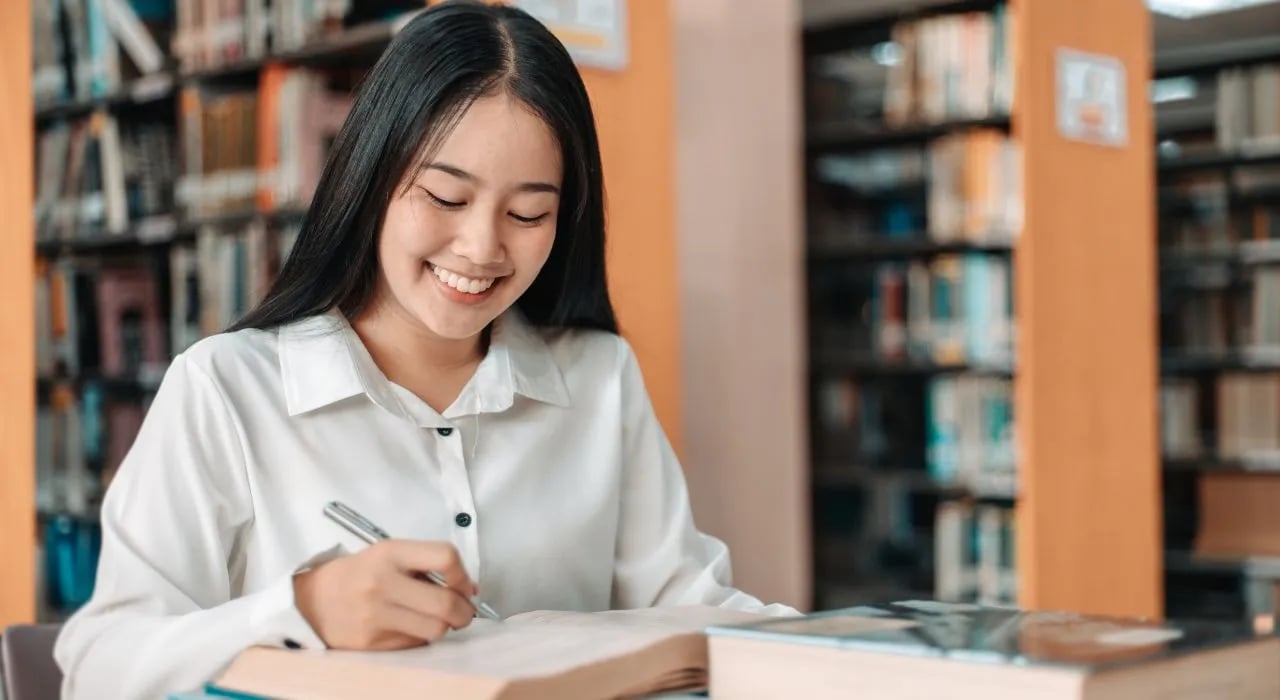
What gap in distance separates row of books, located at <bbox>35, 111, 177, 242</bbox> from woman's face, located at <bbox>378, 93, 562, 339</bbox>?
109 inches

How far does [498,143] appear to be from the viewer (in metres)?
1.16

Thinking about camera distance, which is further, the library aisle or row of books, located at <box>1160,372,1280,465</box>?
row of books, located at <box>1160,372,1280,465</box>

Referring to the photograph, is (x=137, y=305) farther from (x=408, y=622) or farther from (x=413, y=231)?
(x=408, y=622)

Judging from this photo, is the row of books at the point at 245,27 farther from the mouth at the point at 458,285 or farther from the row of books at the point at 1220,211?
the row of books at the point at 1220,211

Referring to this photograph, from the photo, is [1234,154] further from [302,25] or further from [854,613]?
[854,613]

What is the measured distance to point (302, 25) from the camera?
335cm

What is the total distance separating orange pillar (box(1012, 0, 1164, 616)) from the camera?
12.3 feet

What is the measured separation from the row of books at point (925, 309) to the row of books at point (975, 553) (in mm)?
445

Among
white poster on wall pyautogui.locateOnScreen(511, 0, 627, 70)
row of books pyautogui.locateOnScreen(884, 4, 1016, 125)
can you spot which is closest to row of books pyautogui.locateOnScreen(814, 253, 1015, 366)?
row of books pyautogui.locateOnScreen(884, 4, 1016, 125)

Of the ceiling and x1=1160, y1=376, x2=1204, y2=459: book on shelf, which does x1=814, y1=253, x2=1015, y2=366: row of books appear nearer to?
x1=1160, y1=376, x2=1204, y2=459: book on shelf

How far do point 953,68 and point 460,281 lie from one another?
3.20 m

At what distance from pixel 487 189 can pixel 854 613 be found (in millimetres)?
461

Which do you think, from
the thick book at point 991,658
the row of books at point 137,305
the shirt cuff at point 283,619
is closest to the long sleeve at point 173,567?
the shirt cuff at point 283,619

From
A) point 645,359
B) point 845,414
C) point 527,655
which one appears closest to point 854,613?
point 527,655
